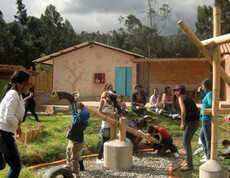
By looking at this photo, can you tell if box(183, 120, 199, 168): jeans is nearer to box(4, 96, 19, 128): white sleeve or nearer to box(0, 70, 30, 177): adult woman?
box(0, 70, 30, 177): adult woman

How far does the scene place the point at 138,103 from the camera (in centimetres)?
977

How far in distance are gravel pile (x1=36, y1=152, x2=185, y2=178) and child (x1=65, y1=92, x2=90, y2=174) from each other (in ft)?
1.66

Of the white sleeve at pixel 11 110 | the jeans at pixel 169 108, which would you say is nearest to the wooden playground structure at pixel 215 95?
the white sleeve at pixel 11 110

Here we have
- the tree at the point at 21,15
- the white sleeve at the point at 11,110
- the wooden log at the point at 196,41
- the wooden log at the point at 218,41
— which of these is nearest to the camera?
the white sleeve at the point at 11,110

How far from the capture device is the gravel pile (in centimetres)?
501

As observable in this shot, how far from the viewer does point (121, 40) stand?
4316cm

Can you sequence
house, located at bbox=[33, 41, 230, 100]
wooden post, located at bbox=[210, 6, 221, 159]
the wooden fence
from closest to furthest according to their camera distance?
wooden post, located at bbox=[210, 6, 221, 159], house, located at bbox=[33, 41, 230, 100], the wooden fence

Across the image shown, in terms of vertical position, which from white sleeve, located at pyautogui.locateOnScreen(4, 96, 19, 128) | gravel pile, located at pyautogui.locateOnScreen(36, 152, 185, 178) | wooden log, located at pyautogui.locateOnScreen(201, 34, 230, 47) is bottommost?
gravel pile, located at pyautogui.locateOnScreen(36, 152, 185, 178)

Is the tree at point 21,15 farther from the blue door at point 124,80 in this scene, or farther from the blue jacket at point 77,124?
the blue jacket at point 77,124

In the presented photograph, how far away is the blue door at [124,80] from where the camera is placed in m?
16.3

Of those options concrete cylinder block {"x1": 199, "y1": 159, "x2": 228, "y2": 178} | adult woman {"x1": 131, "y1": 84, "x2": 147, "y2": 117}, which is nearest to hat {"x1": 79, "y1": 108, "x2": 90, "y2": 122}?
concrete cylinder block {"x1": 199, "y1": 159, "x2": 228, "y2": 178}

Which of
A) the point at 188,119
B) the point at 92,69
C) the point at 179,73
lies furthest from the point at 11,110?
the point at 179,73

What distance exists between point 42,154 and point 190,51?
29641mm

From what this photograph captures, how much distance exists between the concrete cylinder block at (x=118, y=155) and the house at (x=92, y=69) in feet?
37.1
